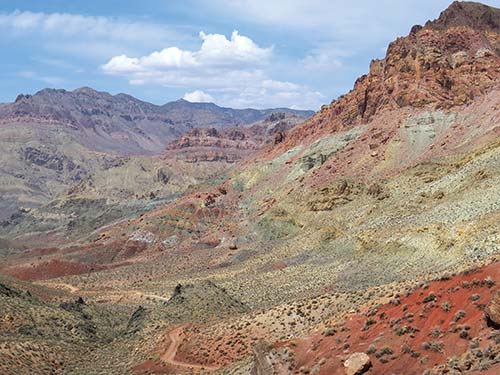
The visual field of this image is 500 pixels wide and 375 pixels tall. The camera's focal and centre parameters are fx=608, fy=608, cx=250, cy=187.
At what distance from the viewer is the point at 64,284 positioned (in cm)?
8619

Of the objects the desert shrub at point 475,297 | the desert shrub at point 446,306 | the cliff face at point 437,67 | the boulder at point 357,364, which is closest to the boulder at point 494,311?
the desert shrub at point 475,297

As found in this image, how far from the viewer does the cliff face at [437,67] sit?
102m

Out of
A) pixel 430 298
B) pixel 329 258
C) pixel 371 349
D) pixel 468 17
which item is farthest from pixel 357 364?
pixel 468 17

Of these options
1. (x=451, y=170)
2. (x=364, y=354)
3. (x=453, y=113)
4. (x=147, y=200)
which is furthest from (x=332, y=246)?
(x=147, y=200)

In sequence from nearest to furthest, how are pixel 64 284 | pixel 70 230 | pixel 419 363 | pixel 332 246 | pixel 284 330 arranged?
pixel 419 363 → pixel 284 330 → pixel 332 246 → pixel 64 284 → pixel 70 230

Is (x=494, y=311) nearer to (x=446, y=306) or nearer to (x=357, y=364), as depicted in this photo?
(x=446, y=306)

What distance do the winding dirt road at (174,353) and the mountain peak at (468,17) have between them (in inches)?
→ 3562

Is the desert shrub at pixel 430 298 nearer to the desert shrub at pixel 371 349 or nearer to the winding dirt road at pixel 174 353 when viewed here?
the desert shrub at pixel 371 349

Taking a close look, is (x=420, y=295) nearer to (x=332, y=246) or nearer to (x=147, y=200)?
(x=332, y=246)

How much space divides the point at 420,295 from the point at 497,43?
9273cm

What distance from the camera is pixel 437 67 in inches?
4134

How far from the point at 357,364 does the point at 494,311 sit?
572 cm

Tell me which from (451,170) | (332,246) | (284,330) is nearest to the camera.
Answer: (284,330)

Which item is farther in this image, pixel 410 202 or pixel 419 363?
pixel 410 202
